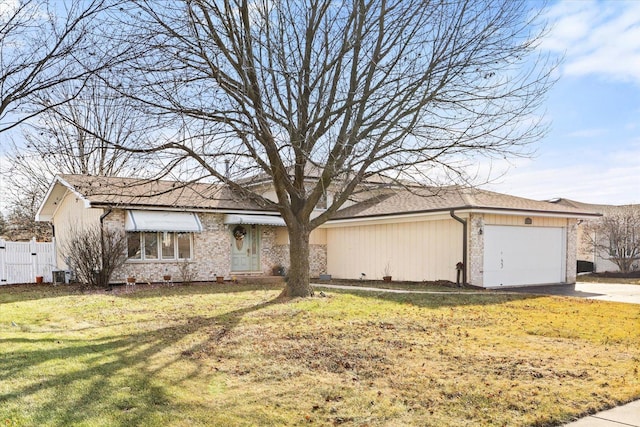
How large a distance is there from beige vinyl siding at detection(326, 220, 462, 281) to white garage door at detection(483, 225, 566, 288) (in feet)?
4.48

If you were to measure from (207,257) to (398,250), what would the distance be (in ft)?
29.4

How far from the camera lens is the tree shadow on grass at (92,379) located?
17.0ft

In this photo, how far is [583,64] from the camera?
41.0ft

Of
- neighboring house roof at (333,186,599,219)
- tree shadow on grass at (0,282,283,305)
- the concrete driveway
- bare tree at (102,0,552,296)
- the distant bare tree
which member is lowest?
the concrete driveway

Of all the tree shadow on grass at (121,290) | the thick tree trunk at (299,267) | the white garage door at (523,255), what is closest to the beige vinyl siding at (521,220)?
the white garage door at (523,255)

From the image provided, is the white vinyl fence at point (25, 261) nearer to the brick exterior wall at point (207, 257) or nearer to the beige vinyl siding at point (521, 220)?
the brick exterior wall at point (207, 257)

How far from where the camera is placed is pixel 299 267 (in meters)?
14.6

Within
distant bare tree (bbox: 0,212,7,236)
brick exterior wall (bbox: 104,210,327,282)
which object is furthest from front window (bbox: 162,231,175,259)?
distant bare tree (bbox: 0,212,7,236)

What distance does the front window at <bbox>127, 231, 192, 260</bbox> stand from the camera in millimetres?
20719

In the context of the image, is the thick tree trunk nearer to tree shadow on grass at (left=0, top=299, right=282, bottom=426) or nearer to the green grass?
the green grass

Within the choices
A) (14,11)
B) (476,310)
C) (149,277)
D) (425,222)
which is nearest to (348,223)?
(425,222)

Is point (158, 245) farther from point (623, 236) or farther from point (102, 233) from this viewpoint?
point (623, 236)

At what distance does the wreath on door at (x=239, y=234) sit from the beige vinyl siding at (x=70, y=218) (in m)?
6.54

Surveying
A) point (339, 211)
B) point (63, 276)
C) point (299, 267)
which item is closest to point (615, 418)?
point (299, 267)
